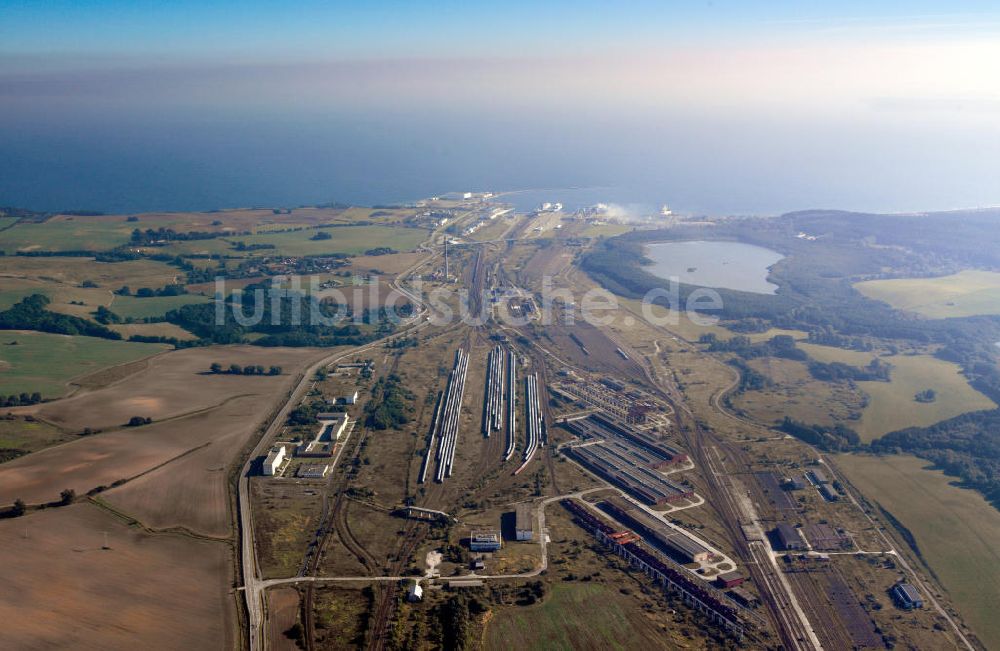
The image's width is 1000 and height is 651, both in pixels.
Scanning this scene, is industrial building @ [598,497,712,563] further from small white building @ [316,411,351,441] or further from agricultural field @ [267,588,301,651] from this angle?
small white building @ [316,411,351,441]

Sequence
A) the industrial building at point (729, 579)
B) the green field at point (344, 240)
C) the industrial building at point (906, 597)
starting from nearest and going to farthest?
the industrial building at point (906, 597)
the industrial building at point (729, 579)
the green field at point (344, 240)

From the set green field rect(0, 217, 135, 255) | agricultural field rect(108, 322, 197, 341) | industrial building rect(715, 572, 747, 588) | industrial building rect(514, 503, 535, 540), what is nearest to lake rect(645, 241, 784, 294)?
agricultural field rect(108, 322, 197, 341)

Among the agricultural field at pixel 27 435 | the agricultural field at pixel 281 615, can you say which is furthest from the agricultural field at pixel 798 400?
the agricultural field at pixel 27 435

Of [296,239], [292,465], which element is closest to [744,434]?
[292,465]

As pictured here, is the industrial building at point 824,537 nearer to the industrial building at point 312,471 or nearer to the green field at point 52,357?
the industrial building at point 312,471

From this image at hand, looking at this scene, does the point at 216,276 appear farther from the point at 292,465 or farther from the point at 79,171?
the point at 79,171

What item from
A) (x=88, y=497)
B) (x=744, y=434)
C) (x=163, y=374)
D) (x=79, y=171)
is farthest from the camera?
(x=79, y=171)
